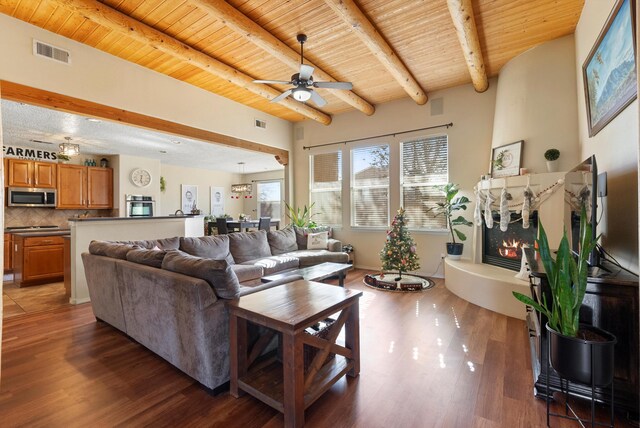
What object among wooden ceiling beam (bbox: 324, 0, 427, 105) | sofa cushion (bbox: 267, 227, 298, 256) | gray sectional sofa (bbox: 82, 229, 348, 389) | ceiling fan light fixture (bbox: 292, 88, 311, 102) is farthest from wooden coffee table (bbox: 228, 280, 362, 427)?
sofa cushion (bbox: 267, 227, 298, 256)

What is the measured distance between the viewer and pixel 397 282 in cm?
461

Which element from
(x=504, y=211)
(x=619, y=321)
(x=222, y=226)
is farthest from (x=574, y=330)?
(x=222, y=226)

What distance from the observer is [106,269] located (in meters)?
2.93

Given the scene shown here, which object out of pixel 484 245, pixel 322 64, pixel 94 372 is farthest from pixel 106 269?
pixel 484 245

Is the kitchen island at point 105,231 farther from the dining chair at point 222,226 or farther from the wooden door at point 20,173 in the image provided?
the wooden door at point 20,173

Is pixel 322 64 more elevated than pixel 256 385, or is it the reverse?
pixel 322 64

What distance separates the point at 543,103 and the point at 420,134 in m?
1.90

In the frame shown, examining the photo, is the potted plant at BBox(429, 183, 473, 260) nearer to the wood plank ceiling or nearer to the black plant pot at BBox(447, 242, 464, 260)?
the black plant pot at BBox(447, 242, 464, 260)

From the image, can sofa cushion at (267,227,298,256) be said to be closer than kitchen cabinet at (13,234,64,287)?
No

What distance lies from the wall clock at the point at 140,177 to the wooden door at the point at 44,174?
1.44 meters

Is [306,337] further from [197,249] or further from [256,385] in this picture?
[197,249]

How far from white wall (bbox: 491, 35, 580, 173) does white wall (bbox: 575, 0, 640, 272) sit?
695 mm

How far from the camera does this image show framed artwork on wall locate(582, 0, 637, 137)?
1.95 m

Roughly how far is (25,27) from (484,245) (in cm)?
606
